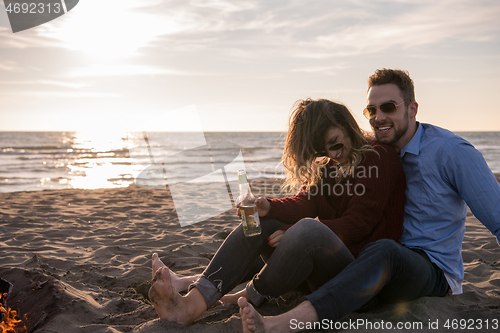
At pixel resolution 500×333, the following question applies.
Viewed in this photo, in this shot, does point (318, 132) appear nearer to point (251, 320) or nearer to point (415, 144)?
point (415, 144)

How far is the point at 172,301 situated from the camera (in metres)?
2.21

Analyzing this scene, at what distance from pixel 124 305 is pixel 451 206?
2546 mm

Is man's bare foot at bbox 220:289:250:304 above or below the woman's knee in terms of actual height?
below

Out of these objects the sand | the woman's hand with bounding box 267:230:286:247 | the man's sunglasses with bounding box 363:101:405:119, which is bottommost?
the sand

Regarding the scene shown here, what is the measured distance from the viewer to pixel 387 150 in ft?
8.21

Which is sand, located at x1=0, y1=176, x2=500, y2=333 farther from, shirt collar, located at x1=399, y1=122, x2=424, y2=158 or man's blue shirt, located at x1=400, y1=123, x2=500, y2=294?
shirt collar, located at x1=399, y1=122, x2=424, y2=158

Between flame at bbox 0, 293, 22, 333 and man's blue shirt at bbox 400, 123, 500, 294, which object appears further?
flame at bbox 0, 293, 22, 333

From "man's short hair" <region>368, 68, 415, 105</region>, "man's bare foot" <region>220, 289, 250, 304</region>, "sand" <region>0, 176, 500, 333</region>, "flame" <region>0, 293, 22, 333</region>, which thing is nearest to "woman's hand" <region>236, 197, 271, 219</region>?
"man's bare foot" <region>220, 289, 250, 304</region>

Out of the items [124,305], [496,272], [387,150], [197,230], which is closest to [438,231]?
→ [387,150]

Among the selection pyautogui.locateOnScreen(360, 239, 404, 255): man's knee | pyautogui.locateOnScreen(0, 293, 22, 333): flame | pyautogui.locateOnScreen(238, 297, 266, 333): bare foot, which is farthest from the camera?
pyautogui.locateOnScreen(0, 293, 22, 333): flame

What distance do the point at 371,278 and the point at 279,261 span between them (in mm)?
560

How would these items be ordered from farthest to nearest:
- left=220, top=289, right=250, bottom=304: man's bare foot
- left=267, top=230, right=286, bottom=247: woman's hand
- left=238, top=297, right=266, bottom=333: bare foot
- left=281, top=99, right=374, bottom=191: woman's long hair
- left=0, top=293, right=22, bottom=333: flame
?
left=220, top=289, right=250, bottom=304: man's bare foot, left=281, top=99, right=374, bottom=191: woman's long hair, left=267, top=230, right=286, bottom=247: woman's hand, left=0, top=293, right=22, bottom=333: flame, left=238, top=297, right=266, bottom=333: bare foot

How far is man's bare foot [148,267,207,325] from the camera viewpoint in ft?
7.03

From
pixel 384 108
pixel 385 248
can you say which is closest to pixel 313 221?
pixel 385 248
